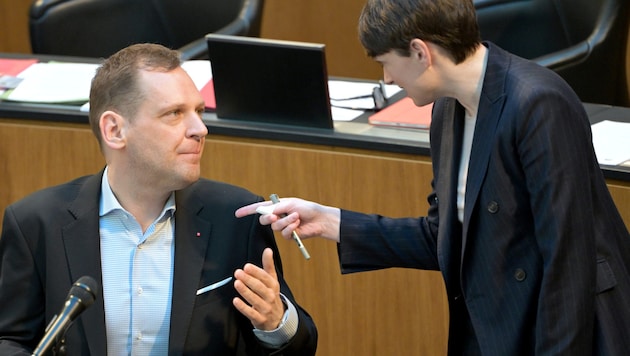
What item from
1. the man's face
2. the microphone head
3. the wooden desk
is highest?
the man's face

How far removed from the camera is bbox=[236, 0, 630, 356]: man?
2242mm

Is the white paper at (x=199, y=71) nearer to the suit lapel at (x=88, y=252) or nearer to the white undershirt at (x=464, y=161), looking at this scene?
the suit lapel at (x=88, y=252)

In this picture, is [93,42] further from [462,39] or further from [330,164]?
[462,39]

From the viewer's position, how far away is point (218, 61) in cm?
359

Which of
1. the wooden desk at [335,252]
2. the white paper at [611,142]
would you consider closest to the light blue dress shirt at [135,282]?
the wooden desk at [335,252]

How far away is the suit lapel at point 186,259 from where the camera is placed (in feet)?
8.36

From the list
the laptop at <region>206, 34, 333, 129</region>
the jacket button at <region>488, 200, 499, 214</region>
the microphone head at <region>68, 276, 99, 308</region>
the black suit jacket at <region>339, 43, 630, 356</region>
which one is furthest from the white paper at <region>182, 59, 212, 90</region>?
the microphone head at <region>68, 276, 99, 308</region>

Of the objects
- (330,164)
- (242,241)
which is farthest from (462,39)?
(330,164)

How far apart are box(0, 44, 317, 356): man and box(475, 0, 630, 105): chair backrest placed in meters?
2.22

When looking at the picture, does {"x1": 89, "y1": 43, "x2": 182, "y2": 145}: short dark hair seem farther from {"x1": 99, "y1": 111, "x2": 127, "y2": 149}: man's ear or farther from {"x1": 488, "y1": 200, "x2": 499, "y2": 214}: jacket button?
{"x1": 488, "y1": 200, "x2": 499, "y2": 214}: jacket button

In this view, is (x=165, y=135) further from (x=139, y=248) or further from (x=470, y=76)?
(x=470, y=76)

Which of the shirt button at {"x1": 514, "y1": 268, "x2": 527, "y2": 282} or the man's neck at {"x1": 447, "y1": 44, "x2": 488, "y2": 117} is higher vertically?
the man's neck at {"x1": 447, "y1": 44, "x2": 488, "y2": 117}

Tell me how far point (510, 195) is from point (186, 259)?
765mm

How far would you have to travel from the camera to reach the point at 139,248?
2.60 metres
